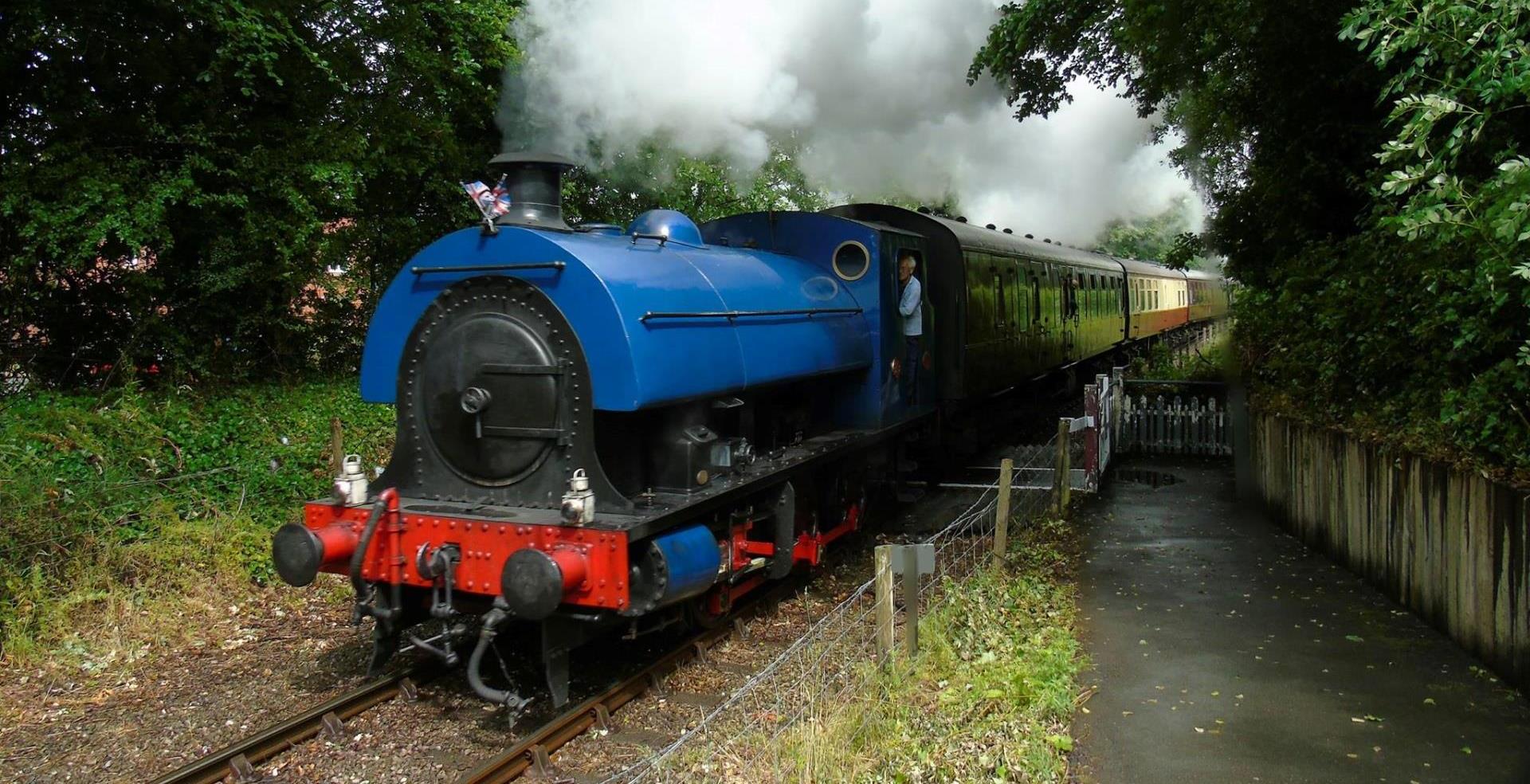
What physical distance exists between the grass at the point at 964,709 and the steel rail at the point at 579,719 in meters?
1.21

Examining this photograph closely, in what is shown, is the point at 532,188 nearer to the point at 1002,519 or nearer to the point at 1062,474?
the point at 1002,519

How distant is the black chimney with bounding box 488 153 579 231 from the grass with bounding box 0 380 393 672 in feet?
12.4

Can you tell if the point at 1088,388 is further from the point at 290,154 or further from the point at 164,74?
the point at 164,74

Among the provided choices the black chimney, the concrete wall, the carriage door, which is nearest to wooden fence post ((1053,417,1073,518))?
the concrete wall

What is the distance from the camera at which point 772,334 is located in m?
6.86

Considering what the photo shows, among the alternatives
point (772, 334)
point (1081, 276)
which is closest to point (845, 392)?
point (772, 334)

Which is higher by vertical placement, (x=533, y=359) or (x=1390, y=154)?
(x=1390, y=154)

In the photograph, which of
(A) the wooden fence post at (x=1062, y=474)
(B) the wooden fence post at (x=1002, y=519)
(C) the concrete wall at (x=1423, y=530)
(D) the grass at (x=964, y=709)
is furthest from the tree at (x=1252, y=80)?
(D) the grass at (x=964, y=709)

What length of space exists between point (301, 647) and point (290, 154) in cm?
576

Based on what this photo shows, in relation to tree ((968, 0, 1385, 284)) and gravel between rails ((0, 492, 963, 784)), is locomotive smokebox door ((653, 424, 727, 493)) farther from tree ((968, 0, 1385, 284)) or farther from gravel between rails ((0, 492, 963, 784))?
tree ((968, 0, 1385, 284))

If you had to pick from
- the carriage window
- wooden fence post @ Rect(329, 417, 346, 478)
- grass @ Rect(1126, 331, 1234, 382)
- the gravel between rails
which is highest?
the carriage window

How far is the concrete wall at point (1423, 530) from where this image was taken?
5270 mm

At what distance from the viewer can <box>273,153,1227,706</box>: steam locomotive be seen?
5137 mm

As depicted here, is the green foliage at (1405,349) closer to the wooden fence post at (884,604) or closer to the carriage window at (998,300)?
the carriage window at (998,300)
